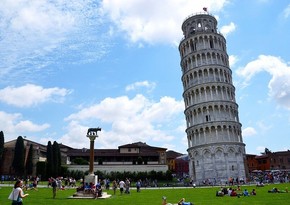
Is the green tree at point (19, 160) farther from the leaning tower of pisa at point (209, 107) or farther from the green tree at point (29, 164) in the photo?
the leaning tower of pisa at point (209, 107)

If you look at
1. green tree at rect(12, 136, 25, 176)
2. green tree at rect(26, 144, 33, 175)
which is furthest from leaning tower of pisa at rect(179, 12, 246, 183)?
green tree at rect(12, 136, 25, 176)

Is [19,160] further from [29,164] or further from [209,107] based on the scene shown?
[209,107]

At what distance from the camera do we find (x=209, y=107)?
61969mm

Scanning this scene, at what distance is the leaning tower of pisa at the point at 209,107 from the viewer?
5866cm

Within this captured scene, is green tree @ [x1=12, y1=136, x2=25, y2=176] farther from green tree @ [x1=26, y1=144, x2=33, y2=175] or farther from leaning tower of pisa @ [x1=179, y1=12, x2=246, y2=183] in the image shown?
leaning tower of pisa @ [x1=179, y1=12, x2=246, y2=183]

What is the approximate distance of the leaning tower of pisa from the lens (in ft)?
192

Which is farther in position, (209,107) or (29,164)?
(29,164)

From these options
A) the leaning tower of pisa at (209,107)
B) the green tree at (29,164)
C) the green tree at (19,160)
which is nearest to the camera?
the leaning tower of pisa at (209,107)

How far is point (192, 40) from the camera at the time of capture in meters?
68.5

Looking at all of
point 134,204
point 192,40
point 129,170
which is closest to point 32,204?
point 134,204

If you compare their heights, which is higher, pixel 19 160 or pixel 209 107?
pixel 209 107

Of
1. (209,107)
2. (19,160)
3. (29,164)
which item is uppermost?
(209,107)

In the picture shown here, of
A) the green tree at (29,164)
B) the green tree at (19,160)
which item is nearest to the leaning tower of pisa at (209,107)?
the green tree at (29,164)

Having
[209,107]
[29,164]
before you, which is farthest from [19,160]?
[209,107]
